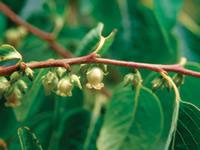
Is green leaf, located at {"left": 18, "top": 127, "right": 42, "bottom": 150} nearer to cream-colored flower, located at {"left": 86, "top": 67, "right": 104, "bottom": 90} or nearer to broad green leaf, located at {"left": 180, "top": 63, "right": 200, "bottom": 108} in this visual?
cream-colored flower, located at {"left": 86, "top": 67, "right": 104, "bottom": 90}

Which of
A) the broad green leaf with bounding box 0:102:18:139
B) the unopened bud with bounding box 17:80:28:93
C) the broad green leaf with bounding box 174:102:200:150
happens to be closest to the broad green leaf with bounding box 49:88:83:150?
the broad green leaf with bounding box 0:102:18:139

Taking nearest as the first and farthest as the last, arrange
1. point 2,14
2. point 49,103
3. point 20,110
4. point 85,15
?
point 20,110, point 49,103, point 2,14, point 85,15

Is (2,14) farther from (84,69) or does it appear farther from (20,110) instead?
(84,69)

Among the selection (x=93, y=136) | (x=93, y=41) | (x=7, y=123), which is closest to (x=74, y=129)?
(x=93, y=136)

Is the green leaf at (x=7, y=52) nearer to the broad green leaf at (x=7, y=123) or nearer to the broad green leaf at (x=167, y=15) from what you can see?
the broad green leaf at (x=7, y=123)

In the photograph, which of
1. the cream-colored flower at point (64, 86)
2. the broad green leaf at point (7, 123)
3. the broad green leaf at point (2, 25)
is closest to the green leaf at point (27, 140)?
the cream-colored flower at point (64, 86)

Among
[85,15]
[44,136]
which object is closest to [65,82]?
[44,136]

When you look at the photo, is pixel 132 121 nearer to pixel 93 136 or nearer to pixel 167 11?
pixel 93 136
